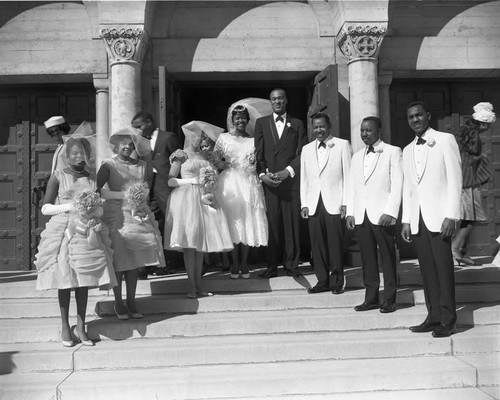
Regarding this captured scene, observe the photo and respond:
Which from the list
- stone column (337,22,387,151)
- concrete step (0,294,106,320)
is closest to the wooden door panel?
concrete step (0,294,106,320)

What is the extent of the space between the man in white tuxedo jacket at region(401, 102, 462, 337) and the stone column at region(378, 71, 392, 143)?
10.8ft

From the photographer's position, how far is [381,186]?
567 cm

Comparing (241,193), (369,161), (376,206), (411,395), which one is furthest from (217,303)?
(411,395)

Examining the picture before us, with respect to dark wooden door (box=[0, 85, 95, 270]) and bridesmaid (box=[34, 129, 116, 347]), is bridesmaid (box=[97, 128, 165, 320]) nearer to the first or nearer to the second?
bridesmaid (box=[34, 129, 116, 347])

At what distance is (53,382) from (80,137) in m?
2.18

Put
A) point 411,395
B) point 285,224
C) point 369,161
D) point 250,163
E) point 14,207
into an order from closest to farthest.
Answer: point 411,395 < point 369,161 < point 285,224 < point 250,163 < point 14,207

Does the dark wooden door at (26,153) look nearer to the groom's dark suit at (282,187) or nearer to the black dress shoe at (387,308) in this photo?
the groom's dark suit at (282,187)

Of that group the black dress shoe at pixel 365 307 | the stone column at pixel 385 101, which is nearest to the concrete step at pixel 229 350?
the black dress shoe at pixel 365 307

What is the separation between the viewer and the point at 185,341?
5.26 metres

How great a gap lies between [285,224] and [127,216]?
1.97m

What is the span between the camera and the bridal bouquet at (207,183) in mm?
6117

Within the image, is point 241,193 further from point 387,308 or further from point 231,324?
point 387,308

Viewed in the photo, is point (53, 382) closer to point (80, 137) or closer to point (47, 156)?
point (80, 137)

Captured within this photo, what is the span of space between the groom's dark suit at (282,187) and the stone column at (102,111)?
9.06 feet
